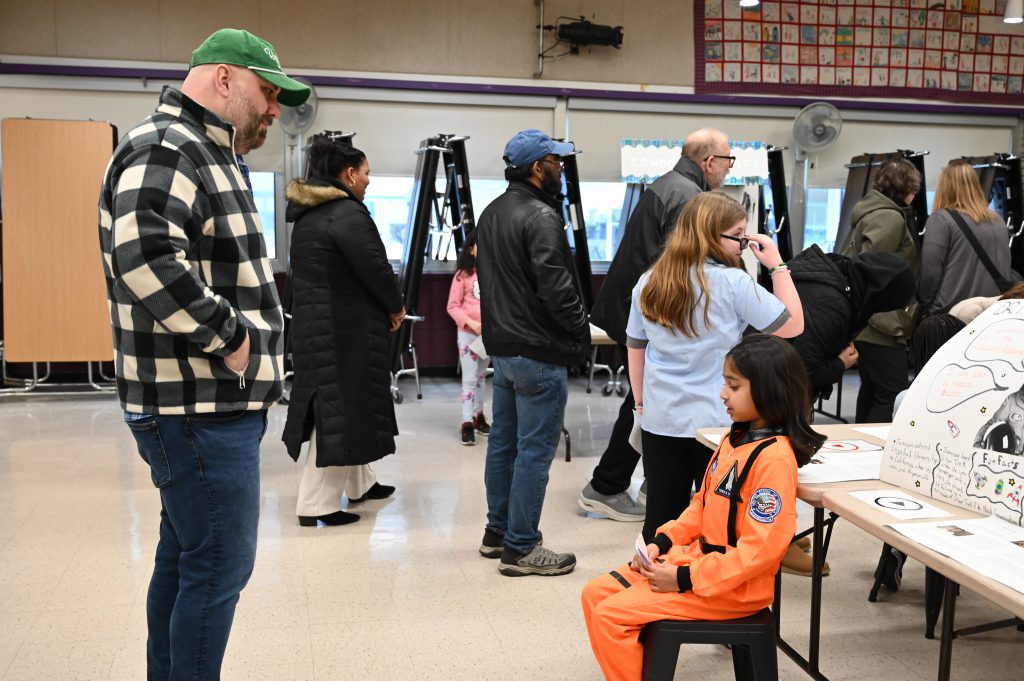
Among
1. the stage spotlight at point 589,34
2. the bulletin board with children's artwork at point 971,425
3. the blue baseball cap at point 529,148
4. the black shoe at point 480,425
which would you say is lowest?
the black shoe at point 480,425

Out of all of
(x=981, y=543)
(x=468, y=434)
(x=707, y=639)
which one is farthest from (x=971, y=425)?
(x=468, y=434)

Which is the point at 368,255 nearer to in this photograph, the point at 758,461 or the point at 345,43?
the point at 758,461

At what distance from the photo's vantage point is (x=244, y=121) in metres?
1.90

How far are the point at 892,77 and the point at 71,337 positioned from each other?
778 cm

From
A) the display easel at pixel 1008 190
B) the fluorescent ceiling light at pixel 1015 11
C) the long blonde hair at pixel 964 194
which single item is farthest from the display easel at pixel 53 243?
the fluorescent ceiling light at pixel 1015 11

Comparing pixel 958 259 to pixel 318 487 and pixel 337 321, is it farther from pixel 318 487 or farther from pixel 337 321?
pixel 318 487

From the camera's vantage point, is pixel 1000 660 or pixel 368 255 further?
pixel 368 255

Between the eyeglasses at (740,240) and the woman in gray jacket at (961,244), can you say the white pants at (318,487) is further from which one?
the woman in gray jacket at (961,244)

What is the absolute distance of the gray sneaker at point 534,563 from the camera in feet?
11.0

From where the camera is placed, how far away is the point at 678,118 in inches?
328

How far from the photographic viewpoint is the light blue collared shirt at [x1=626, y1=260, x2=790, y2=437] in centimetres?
257

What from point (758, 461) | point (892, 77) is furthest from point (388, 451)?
point (892, 77)

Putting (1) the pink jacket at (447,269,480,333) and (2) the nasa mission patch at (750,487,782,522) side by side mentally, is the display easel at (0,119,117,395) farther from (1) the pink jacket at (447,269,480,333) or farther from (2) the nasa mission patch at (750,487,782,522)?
(2) the nasa mission patch at (750,487,782,522)

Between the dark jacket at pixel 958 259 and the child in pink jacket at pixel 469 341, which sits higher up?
the dark jacket at pixel 958 259
